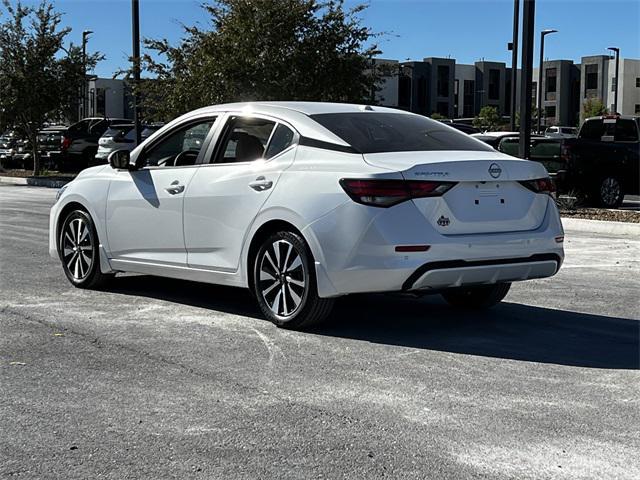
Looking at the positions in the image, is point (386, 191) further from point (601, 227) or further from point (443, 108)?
point (443, 108)

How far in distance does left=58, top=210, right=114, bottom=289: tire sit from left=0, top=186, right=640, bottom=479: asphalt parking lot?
0.15 metres

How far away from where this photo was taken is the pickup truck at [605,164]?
18938mm

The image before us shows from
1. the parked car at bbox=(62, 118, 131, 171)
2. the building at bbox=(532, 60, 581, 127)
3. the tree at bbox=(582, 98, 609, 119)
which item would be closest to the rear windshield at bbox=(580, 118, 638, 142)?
the parked car at bbox=(62, 118, 131, 171)

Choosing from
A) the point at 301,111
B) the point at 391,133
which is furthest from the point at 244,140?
the point at 391,133

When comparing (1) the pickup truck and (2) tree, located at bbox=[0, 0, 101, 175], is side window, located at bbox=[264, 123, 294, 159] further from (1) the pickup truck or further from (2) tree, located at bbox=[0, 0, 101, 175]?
(2) tree, located at bbox=[0, 0, 101, 175]

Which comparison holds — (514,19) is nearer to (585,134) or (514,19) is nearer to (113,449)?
(585,134)

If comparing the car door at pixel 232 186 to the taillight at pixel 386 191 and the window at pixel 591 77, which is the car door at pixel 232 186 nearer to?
the taillight at pixel 386 191

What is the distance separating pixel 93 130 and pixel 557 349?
29.4 meters

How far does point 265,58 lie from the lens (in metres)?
21.4

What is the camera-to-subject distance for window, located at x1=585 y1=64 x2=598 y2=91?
95.1 m

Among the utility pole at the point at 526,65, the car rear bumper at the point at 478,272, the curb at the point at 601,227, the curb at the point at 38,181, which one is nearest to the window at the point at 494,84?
the curb at the point at 38,181

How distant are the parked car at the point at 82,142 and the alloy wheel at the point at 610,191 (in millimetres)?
19314

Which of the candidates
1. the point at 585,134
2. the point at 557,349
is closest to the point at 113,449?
the point at 557,349

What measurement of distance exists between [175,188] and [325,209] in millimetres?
1727
